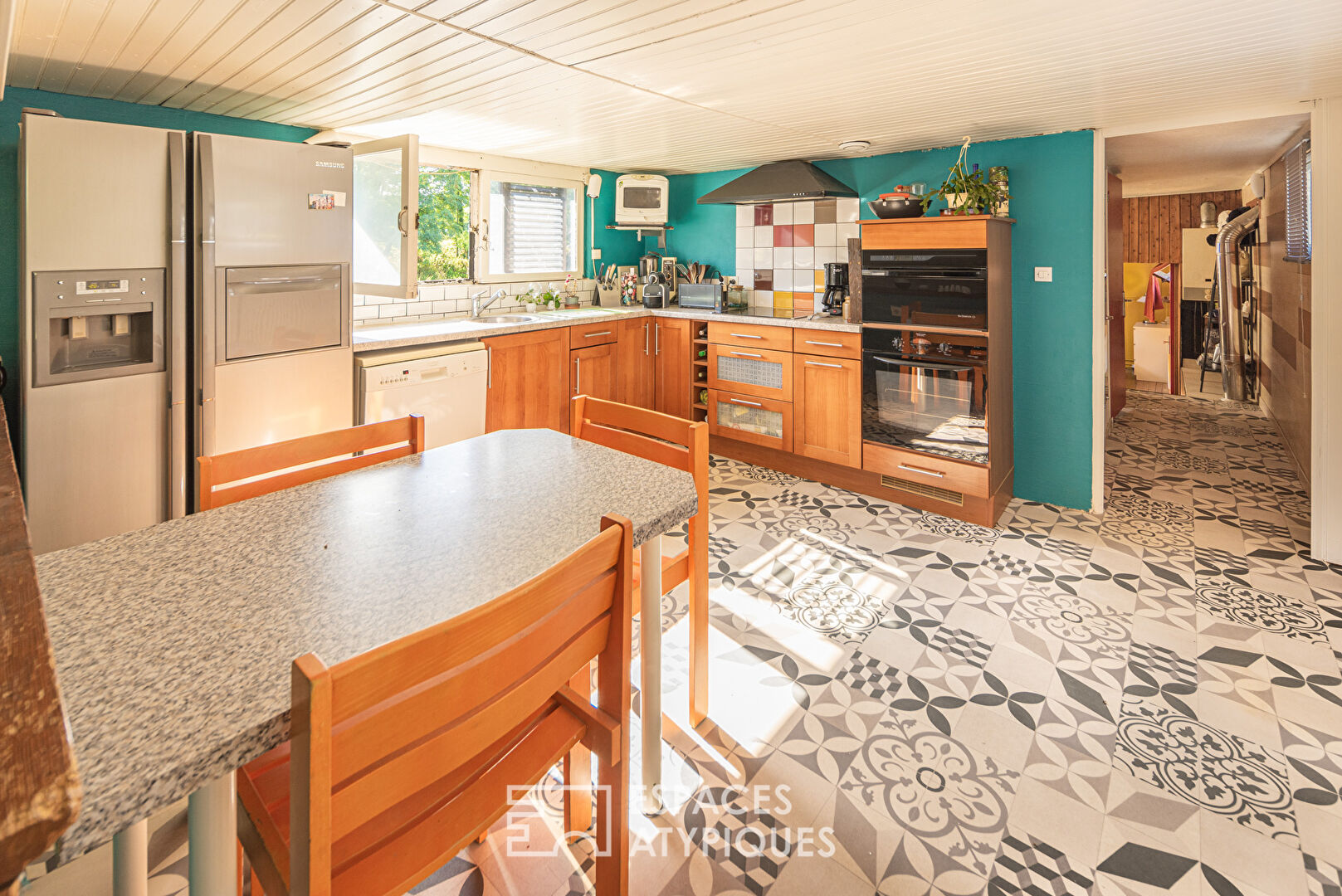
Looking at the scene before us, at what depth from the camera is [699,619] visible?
206cm

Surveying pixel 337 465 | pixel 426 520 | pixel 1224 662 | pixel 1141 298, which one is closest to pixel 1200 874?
pixel 1224 662

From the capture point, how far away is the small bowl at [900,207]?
380 cm

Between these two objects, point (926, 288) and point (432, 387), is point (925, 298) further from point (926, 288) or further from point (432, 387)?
point (432, 387)

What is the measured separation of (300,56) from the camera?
239 cm

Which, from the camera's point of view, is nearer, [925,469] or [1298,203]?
[925,469]

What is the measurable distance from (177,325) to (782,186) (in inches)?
137

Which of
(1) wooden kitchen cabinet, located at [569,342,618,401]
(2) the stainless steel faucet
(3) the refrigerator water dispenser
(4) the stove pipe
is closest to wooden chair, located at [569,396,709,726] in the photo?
(3) the refrigerator water dispenser

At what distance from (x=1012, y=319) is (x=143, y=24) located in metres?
4.19

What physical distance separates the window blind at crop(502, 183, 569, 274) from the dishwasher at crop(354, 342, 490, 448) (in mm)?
1352

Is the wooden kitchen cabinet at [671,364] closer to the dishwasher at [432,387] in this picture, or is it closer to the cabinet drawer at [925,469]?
the cabinet drawer at [925,469]

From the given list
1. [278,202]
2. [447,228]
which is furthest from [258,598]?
[447,228]

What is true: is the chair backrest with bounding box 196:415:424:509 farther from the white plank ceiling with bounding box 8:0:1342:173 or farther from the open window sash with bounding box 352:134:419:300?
the open window sash with bounding box 352:134:419:300

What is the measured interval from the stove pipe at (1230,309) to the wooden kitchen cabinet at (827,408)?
4474 mm

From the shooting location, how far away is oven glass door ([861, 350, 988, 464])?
363cm
